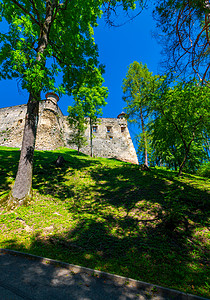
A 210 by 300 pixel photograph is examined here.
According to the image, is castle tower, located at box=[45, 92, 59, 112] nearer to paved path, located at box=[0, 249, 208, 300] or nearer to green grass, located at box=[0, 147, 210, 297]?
green grass, located at box=[0, 147, 210, 297]

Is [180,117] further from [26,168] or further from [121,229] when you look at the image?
[26,168]

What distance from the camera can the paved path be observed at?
189 centimetres

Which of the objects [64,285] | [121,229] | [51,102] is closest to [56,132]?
[51,102]

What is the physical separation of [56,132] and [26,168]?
1566 cm

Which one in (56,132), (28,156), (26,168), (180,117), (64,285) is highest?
(56,132)

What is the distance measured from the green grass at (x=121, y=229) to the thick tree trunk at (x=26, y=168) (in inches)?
15.4

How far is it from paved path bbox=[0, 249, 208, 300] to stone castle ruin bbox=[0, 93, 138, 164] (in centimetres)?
1484

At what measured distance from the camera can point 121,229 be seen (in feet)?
12.9

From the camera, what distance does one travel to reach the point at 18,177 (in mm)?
4965

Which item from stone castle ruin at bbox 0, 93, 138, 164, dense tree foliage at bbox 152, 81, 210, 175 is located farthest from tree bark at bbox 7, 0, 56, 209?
stone castle ruin at bbox 0, 93, 138, 164

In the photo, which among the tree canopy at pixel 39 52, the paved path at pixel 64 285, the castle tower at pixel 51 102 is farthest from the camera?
the castle tower at pixel 51 102

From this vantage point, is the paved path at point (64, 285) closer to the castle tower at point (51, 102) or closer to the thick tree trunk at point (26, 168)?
the thick tree trunk at point (26, 168)

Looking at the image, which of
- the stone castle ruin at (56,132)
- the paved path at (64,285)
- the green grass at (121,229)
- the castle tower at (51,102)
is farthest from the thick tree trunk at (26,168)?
the castle tower at (51,102)

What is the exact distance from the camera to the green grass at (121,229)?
2.59m
